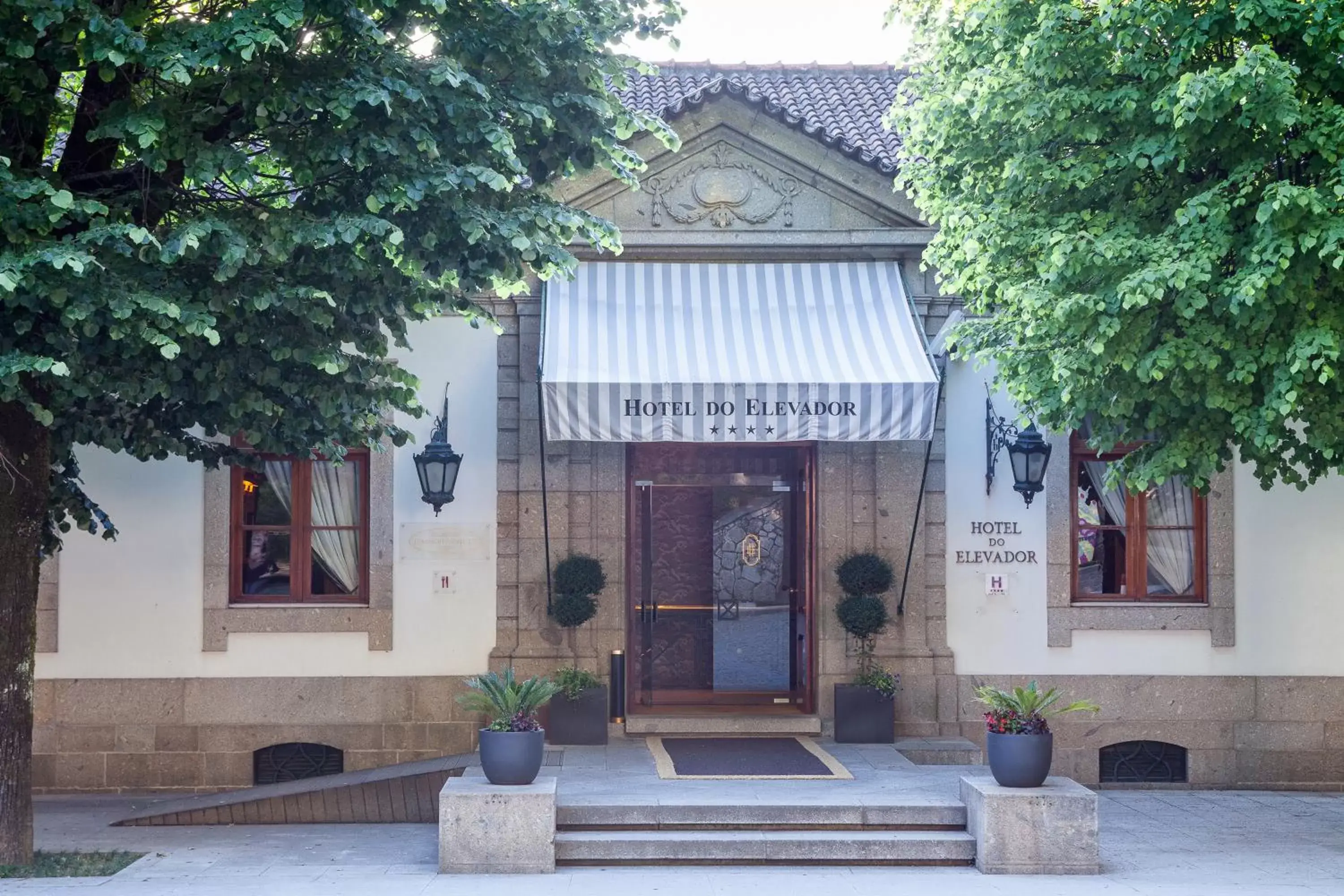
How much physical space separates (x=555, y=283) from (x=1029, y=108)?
4914mm

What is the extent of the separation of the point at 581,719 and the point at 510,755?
2.93 m

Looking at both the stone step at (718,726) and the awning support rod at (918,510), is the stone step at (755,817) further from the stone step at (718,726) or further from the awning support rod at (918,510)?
the awning support rod at (918,510)

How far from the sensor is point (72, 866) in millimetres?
9461

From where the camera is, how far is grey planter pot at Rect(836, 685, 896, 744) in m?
12.6

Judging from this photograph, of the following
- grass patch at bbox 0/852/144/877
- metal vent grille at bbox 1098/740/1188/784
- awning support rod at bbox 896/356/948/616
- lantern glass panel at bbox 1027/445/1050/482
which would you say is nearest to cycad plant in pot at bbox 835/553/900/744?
awning support rod at bbox 896/356/948/616

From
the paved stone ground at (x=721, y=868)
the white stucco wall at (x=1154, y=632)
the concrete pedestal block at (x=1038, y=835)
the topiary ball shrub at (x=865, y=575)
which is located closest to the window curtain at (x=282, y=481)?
the paved stone ground at (x=721, y=868)

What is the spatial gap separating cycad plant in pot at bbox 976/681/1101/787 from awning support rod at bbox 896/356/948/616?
9.94 feet

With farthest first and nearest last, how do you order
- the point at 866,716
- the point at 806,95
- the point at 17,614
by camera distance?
the point at 806,95 → the point at 866,716 → the point at 17,614

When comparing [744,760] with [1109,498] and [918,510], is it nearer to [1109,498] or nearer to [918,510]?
[918,510]

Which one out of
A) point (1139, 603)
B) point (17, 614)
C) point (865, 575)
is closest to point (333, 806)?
point (17, 614)

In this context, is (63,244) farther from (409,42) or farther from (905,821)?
(905,821)

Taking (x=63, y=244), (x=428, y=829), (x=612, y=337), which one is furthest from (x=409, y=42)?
(x=428, y=829)

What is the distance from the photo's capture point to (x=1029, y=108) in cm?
966

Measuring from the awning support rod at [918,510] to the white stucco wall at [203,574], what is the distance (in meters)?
3.83
